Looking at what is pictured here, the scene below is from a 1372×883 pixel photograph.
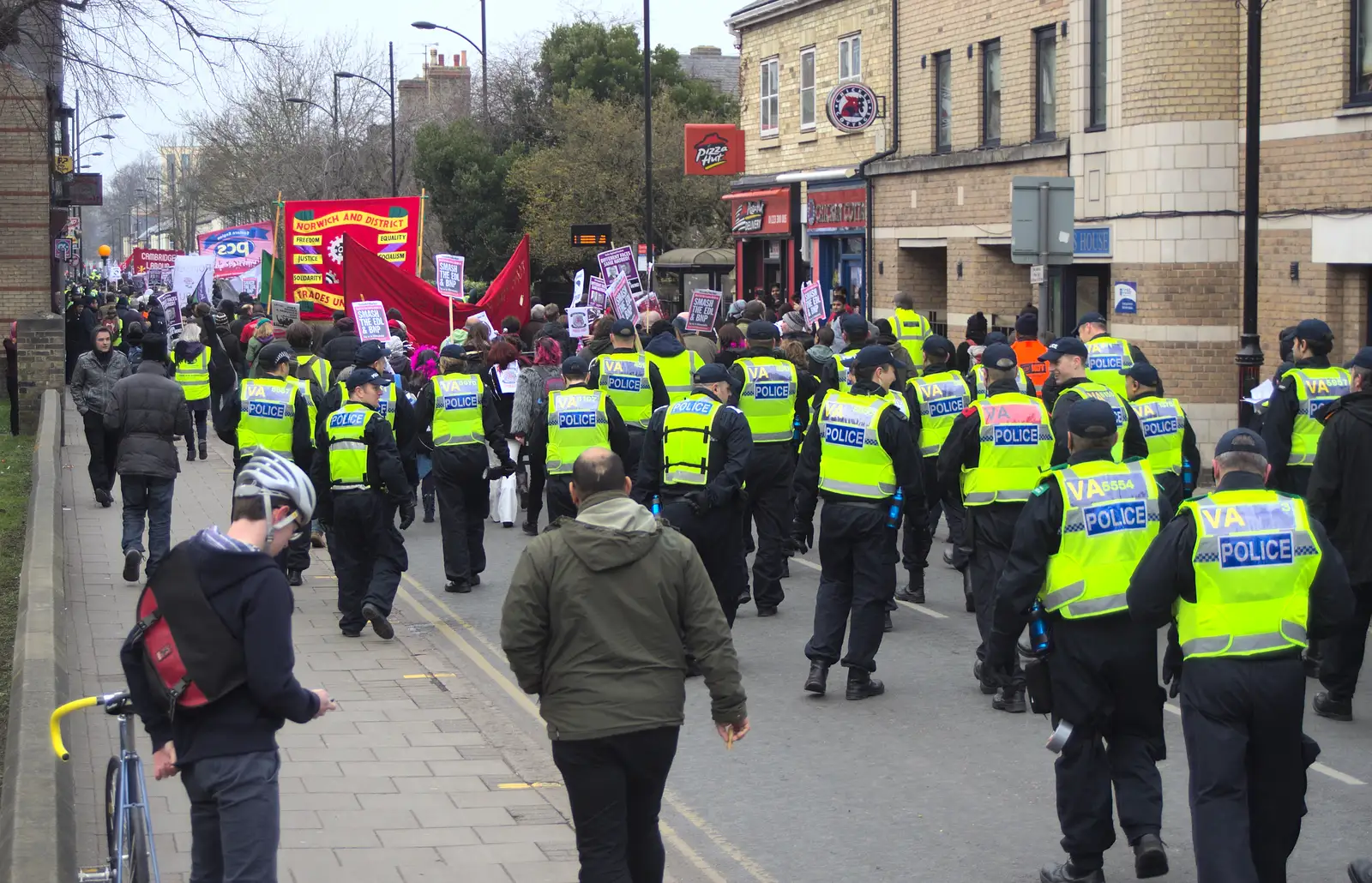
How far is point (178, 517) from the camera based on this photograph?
53.4 feet

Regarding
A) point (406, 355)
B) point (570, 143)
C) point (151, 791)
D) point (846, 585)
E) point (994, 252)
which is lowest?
point (151, 791)

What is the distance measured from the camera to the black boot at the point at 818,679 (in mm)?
9484

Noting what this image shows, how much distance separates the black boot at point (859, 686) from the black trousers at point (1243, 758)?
3.76 m

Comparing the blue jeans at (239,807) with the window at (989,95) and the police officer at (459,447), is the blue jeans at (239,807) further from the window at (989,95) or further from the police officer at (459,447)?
the window at (989,95)

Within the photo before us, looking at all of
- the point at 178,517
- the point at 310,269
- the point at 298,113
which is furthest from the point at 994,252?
the point at 298,113

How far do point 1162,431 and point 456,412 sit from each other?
17.0 feet

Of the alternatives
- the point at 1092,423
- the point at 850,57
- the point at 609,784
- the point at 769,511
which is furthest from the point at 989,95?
the point at 609,784

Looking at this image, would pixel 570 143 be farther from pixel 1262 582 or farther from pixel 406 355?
pixel 1262 582

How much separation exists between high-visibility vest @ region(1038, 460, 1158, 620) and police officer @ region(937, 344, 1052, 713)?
248 cm

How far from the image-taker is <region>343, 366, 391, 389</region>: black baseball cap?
1129 cm

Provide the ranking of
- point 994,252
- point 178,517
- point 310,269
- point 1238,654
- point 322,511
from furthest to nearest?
point 994,252, point 310,269, point 178,517, point 322,511, point 1238,654

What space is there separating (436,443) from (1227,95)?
11.9 meters

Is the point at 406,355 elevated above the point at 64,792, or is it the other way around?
the point at 406,355

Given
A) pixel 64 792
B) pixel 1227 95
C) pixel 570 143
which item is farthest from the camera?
pixel 570 143
